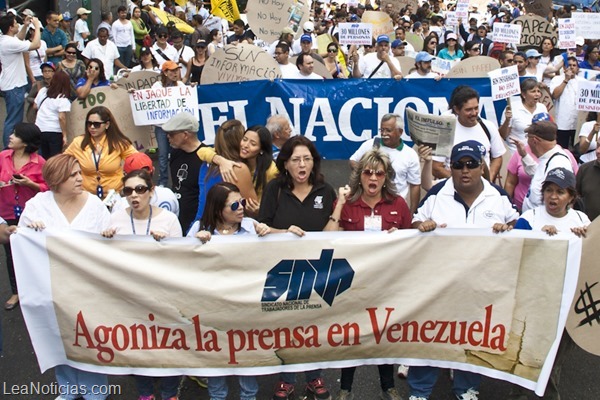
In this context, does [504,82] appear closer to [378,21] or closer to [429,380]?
[429,380]

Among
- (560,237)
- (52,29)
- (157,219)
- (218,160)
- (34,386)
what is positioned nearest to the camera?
(560,237)

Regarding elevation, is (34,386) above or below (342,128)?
below

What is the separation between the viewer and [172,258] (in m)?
3.99

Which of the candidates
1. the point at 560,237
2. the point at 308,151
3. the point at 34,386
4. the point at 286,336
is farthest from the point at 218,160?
the point at 560,237

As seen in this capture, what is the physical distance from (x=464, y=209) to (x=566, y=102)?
533cm

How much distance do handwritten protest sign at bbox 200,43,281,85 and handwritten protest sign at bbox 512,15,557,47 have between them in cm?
609

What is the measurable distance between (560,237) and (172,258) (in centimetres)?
231

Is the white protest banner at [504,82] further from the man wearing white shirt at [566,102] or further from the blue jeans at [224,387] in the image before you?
the blue jeans at [224,387]

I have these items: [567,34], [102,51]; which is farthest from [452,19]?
[102,51]

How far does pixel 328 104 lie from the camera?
836cm

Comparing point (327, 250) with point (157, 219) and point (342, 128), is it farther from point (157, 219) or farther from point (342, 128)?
point (342, 128)

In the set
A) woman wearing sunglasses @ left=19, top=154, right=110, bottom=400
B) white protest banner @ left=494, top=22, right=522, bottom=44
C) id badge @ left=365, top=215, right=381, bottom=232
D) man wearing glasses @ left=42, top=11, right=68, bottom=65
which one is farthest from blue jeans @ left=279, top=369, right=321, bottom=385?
man wearing glasses @ left=42, top=11, right=68, bottom=65

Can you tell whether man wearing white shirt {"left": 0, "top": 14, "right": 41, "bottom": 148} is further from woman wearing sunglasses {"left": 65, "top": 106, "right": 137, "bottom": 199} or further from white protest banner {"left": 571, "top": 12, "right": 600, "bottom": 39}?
white protest banner {"left": 571, "top": 12, "right": 600, "bottom": 39}

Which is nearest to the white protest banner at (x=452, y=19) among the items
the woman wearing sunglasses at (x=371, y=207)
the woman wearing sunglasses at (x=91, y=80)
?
the woman wearing sunglasses at (x=91, y=80)
